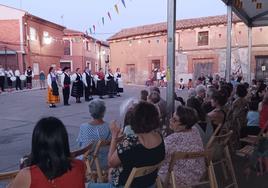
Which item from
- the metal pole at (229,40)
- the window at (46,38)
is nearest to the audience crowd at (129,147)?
the metal pole at (229,40)

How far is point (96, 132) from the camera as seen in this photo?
357 centimetres

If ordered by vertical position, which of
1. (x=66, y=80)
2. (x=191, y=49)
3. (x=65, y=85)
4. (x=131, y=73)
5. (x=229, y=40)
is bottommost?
(x=65, y=85)

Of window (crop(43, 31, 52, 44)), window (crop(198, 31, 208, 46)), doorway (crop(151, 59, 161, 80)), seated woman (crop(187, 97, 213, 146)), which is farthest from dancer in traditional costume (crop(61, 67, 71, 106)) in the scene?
window (crop(43, 31, 52, 44))

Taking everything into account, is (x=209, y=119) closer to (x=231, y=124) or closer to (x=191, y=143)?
(x=231, y=124)

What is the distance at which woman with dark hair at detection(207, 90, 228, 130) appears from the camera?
4.50m

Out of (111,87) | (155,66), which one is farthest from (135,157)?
(155,66)

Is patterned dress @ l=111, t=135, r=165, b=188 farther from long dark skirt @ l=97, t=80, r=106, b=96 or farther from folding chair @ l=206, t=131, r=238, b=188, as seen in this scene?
long dark skirt @ l=97, t=80, r=106, b=96

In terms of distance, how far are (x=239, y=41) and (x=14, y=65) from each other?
1677 centimetres

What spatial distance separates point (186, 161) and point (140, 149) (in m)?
0.80

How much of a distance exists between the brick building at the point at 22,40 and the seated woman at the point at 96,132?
987 inches

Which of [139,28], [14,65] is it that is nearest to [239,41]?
[139,28]

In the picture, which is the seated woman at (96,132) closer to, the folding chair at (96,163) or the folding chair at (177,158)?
the folding chair at (96,163)

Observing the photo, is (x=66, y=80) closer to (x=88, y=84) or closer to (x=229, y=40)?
(x=88, y=84)

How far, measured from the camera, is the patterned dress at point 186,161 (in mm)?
3023
